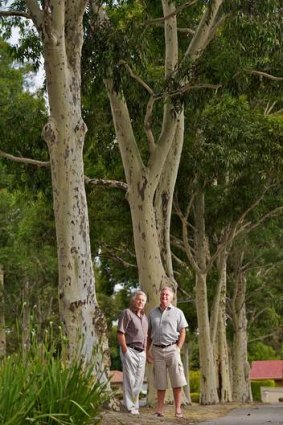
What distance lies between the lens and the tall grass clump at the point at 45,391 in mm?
6797

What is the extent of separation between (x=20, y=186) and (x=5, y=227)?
623 inches

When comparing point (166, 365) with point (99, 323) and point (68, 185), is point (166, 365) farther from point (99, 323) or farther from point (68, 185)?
point (68, 185)

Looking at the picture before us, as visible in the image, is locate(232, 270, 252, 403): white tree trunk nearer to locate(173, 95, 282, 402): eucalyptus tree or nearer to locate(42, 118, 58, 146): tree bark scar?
locate(173, 95, 282, 402): eucalyptus tree

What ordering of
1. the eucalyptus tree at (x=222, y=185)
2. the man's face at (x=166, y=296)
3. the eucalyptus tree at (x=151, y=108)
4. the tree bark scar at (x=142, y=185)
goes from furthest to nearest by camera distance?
1. the eucalyptus tree at (x=222, y=185)
2. the tree bark scar at (x=142, y=185)
3. the eucalyptus tree at (x=151, y=108)
4. the man's face at (x=166, y=296)

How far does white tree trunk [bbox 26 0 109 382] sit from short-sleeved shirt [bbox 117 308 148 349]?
0.68m

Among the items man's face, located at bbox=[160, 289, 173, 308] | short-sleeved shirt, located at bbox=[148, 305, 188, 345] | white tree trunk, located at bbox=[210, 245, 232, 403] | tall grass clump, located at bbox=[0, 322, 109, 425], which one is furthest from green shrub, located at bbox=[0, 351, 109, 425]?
white tree trunk, located at bbox=[210, 245, 232, 403]

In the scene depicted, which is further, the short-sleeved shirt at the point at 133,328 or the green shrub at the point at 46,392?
the short-sleeved shirt at the point at 133,328

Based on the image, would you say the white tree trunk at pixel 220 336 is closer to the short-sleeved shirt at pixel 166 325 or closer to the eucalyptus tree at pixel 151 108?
the eucalyptus tree at pixel 151 108

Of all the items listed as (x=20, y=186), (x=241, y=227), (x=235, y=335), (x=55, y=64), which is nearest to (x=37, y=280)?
(x=235, y=335)

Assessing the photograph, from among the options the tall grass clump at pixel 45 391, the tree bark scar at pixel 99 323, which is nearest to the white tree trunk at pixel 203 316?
the tree bark scar at pixel 99 323

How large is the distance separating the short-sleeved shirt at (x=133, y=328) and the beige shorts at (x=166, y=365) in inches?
16.4

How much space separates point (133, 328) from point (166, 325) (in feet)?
1.57

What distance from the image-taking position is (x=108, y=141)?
23.4 metres

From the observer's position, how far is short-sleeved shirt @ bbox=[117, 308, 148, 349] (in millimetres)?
12734
